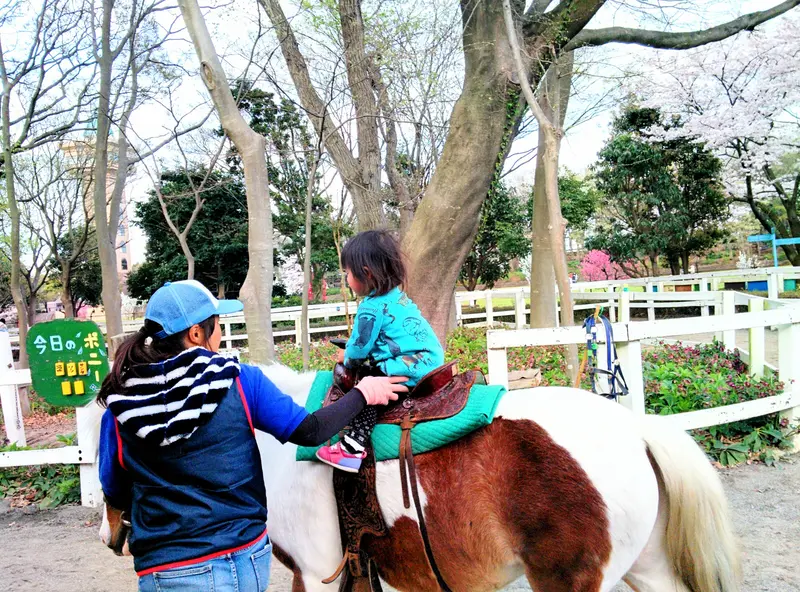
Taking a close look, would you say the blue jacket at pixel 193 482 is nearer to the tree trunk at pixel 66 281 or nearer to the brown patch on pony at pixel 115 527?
the brown patch on pony at pixel 115 527

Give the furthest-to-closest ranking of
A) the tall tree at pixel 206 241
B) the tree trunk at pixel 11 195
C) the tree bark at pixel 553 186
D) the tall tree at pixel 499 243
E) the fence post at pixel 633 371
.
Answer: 1. the tall tree at pixel 499 243
2. the tall tree at pixel 206 241
3. the tree trunk at pixel 11 195
4. the tree bark at pixel 553 186
5. the fence post at pixel 633 371

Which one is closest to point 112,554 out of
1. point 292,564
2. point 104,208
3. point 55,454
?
point 55,454

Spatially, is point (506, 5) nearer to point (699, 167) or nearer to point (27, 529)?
point (27, 529)

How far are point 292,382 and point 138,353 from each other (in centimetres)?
118

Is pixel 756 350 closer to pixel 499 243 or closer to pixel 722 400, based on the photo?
pixel 722 400

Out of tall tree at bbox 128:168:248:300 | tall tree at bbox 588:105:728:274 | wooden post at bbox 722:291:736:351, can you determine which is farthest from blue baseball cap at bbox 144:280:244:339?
tall tree at bbox 588:105:728:274

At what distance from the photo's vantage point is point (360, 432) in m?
2.30

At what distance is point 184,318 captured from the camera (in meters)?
1.68

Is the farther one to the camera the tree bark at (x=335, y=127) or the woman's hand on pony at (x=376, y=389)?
the tree bark at (x=335, y=127)

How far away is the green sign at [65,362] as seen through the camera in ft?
16.9

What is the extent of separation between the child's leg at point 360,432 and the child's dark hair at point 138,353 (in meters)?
0.78

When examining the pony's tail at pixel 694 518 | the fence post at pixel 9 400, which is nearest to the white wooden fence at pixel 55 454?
the fence post at pixel 9 400

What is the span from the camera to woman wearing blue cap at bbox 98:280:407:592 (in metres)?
1.58

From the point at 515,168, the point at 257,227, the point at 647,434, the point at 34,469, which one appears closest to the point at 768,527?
the point at 647,434
